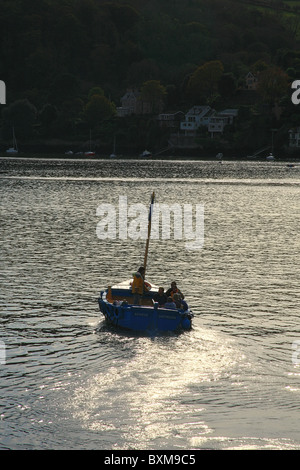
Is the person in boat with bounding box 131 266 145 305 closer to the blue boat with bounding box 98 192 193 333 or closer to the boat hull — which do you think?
the blue boat with bounding box 98 192 193 333

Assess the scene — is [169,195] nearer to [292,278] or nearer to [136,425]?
[292,278]

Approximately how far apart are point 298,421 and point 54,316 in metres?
21.1

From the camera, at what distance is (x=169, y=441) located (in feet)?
95.9

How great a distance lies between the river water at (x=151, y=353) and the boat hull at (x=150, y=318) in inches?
23.5

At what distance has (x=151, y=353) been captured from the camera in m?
39.8

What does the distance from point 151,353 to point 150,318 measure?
3387 mm

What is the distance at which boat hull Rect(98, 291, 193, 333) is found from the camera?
4266 centimetres

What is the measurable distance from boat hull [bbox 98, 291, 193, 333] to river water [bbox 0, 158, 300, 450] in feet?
1.96
